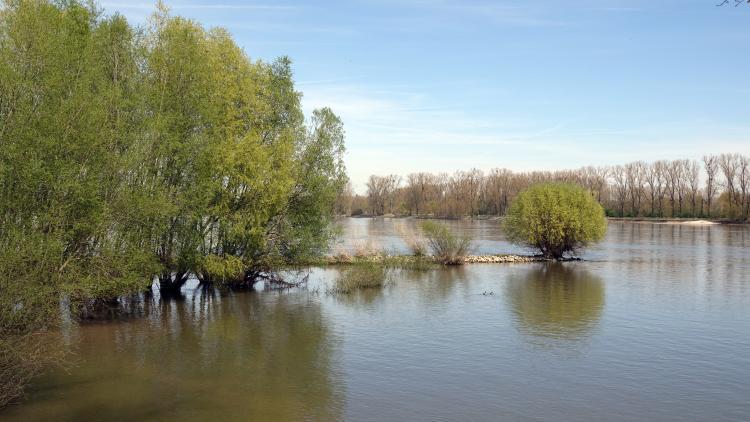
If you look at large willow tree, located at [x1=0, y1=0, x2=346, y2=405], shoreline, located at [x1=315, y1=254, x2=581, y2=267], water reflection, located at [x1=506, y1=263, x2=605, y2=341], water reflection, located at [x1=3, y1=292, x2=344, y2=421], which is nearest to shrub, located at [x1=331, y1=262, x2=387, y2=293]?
large willow tree, located at [x1=0, y1=0, x2=346, y2=405]

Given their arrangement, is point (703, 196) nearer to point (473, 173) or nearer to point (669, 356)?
point (473, 173)

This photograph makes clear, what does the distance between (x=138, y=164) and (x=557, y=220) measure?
115 ft

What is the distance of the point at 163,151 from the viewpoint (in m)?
24.5

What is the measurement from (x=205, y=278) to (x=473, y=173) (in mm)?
134190

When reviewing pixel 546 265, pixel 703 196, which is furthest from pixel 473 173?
pixel 546 265

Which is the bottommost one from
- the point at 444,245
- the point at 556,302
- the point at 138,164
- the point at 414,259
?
the point at 556,302

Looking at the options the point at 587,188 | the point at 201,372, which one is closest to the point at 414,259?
the point at 201,372

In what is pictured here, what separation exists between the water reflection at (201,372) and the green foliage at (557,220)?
28.3 meters

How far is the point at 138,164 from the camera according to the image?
2312 cm

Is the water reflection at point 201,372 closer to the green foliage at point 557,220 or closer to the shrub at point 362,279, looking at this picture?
the shrub at point 362,279

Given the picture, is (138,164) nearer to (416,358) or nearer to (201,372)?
(201,372)

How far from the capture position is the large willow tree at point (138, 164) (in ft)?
57.2

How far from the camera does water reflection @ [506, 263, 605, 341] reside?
2355 cm

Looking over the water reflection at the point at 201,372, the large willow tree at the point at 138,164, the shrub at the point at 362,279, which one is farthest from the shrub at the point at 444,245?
the water reflection at the point at 201,372
